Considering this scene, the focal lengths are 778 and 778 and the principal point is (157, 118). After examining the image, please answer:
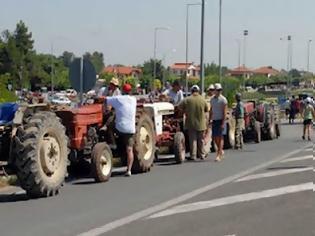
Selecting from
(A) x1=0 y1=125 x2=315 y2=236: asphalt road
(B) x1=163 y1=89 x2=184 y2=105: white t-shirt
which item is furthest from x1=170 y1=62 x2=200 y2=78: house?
(A) x1=0 y1=125 x2=315 y2=236: asphalt road

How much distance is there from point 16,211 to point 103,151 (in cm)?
357

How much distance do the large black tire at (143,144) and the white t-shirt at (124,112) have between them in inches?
23.8

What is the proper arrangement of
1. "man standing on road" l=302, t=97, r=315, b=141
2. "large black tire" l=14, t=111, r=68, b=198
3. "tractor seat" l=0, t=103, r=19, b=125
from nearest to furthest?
"large black tire" l=14, t=111, r=68, b=198 < "tractor seat" l=0, t=103, r=19, b=125 < "man standing on road" l=302, t=97, r=315, b=141

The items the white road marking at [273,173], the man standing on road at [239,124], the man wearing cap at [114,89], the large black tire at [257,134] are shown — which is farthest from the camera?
the large black tire at [257,134]

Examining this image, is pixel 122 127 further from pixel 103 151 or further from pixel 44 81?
pixel 44 81

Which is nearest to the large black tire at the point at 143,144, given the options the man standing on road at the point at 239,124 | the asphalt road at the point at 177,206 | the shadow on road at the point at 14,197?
the asphalt road at the point at 177,206

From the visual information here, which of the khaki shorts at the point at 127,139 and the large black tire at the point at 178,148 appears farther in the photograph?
the large black tire at the point at 178,148

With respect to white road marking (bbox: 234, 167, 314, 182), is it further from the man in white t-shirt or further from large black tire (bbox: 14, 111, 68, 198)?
large black tire (bbox: 14, 111, 68, 198)

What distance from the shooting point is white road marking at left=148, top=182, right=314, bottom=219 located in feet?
36.5

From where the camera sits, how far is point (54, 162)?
12812 millimetres

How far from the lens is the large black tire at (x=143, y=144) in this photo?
52.3 feet

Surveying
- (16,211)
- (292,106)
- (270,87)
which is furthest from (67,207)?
(270,87)

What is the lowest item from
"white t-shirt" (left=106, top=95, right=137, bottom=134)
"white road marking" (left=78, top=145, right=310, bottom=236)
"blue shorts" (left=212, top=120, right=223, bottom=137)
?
"white road marking" (left=78, top=145, right=310, bottom=236)

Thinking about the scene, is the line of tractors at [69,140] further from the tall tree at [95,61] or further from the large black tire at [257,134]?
the large black tire at [257,134]
